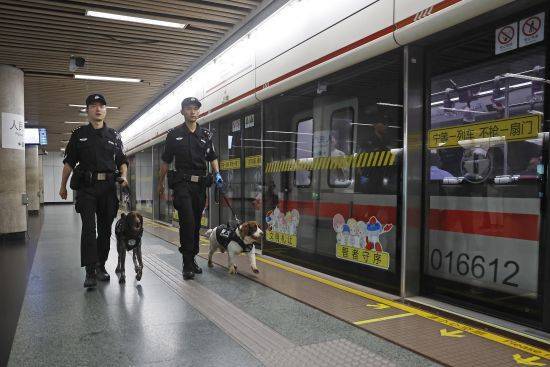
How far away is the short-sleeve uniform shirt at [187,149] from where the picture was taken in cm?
465

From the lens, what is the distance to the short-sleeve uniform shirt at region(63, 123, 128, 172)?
423 cm

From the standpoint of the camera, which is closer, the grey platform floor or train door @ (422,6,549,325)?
the grey platform floor

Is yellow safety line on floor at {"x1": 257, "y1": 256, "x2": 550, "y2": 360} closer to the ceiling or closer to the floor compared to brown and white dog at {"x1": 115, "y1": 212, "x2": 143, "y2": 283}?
closer to the floor

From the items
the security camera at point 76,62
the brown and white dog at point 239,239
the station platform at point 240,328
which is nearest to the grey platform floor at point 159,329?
the station platform at point 240,328

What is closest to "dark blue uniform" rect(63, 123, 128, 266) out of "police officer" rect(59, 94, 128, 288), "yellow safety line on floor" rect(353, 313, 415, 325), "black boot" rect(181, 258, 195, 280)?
"police officer" rect(59, 94, 128, 288)

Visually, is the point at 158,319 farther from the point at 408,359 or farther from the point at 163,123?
the point at 163,123

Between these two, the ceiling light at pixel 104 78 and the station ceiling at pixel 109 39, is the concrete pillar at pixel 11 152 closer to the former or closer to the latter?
the station ceiling at pixel 109 39

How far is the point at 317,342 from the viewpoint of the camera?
8.90ft

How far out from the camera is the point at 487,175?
313 centimetres

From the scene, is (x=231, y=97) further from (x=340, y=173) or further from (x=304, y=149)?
(x=340, y=173)

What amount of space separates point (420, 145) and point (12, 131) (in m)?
7.47

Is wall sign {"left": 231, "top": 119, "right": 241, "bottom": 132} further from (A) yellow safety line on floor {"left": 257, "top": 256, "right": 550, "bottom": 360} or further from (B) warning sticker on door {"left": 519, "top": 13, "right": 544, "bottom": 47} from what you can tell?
(B) warning sticker on door {"left": 519, "top": 13, "right": 544, "bottom": 47}

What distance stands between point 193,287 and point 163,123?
736cm

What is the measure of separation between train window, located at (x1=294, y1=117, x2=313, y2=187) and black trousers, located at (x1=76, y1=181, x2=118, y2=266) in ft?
7.26
